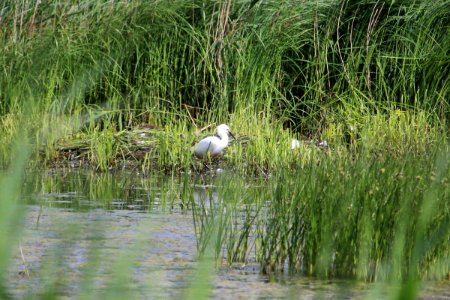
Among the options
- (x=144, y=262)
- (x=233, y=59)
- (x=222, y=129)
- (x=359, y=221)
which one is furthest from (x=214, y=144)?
(x=359, y=221)

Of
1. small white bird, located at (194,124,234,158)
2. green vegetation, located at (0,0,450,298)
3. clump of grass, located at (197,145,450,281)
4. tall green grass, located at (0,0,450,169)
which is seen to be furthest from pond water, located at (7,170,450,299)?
tall green grass, located at (0,0,450,169)

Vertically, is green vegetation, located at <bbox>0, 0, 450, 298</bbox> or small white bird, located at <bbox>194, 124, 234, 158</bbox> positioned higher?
green vegetation, located at <bbox>0, 0, 450, 298</bbox>

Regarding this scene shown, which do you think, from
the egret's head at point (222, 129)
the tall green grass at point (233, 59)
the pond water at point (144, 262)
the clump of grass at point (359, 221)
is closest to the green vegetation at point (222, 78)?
the tall green grass at point (233, 59)

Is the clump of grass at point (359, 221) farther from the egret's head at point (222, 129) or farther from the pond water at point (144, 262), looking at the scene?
the egret's head at point (222, 129)

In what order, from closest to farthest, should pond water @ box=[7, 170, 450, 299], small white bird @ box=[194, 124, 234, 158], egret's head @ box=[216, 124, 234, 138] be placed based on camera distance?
pond water @ box=[7, 170, 450, 299] → small white bird @ box=[194, 124, 234, 158] → egret's head @ box=[216, 124, 234, 138]

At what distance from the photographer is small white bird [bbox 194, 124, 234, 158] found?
8.30 metres

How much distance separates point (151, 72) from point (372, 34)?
2.21 meters

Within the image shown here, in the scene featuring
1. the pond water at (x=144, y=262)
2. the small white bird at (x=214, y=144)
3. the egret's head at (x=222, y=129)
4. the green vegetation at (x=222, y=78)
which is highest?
the green vegetation at (x=222, y=78)

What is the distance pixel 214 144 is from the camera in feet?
27.3

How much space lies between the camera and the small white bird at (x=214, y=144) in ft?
27.2

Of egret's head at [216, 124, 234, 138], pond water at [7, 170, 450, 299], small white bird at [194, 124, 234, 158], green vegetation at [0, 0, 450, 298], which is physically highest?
green vegetation at [0, 0, 450, 298]

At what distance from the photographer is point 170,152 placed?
8.37 meters

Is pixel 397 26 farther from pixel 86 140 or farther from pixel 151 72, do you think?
pixel 86 140

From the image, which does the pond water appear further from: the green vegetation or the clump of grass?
the green vegetation
